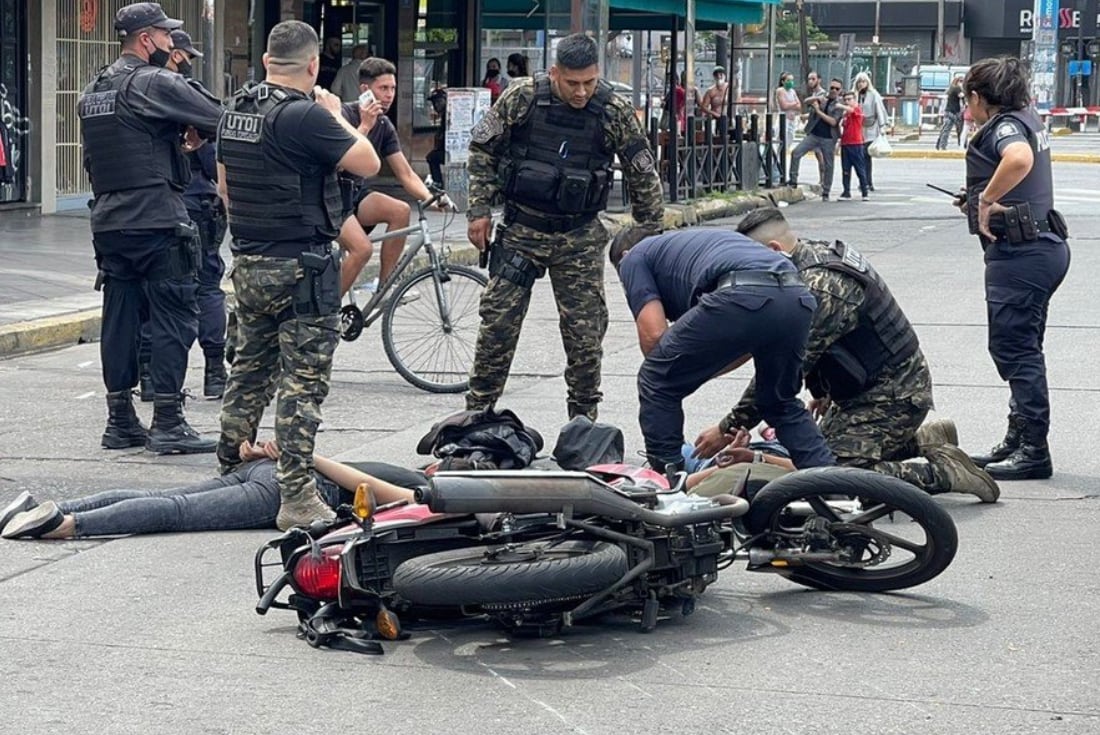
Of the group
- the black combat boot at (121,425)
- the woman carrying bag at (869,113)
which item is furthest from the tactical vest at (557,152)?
the woman carrying bag at (869,113)

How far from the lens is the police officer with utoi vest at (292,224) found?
6348 millimetres

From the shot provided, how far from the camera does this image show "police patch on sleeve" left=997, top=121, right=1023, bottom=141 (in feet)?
24.6

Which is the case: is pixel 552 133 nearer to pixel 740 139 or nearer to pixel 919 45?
pixel 740 139

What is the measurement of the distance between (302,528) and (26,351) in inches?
250

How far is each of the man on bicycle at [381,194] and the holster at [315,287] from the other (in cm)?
222

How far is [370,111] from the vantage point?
8.12 meters

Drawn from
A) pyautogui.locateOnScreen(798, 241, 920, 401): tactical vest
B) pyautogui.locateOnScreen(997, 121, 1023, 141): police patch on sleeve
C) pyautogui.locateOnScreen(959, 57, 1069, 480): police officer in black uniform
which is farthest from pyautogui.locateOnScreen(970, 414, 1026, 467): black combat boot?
pyautogui.locateOnScreen(997, 121, 1023, 141): police patch on sleeve

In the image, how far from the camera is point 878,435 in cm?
684

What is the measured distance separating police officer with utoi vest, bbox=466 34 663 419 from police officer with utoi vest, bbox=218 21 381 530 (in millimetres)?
1408

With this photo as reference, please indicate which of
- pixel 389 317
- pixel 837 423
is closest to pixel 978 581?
pixel 837 423

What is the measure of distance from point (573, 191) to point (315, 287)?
68.1 inches

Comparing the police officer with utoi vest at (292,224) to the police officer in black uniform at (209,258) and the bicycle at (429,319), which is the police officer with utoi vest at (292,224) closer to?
the police officer in black uniform at (209,258)

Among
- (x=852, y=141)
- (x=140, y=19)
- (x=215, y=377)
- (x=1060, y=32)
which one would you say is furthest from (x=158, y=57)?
(x=1060, y=32)

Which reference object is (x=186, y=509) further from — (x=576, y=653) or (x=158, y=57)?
(x=158, y=57)
